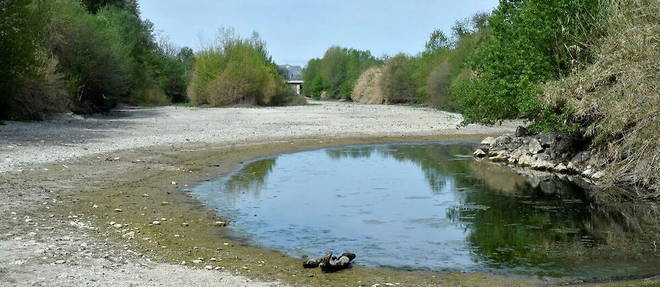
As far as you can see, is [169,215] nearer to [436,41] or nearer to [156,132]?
[156,132]

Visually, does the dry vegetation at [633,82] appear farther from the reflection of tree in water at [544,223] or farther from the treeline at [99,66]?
the treeline at [99,66]

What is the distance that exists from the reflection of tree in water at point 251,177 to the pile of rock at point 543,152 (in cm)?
992

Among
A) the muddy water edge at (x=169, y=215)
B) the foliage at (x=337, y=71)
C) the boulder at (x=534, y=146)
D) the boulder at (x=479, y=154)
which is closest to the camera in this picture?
→ the muddy water edge at (x=169, y=215)

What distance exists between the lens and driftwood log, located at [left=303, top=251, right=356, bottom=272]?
10727 mm

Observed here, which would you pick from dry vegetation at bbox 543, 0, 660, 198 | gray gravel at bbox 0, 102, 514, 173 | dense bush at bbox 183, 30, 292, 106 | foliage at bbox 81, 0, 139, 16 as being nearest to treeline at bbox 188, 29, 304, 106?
dense bush at bbox 183, 30, 292, 106

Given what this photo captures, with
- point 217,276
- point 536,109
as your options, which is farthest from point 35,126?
point 217,276

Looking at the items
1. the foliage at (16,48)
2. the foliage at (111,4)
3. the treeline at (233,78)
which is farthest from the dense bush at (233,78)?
the foliage at (16,48)

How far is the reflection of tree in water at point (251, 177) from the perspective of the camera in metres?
20.1

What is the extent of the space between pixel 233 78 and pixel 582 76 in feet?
195

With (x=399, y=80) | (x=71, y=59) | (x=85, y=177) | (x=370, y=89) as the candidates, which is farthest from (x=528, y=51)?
(x=370, y=89)

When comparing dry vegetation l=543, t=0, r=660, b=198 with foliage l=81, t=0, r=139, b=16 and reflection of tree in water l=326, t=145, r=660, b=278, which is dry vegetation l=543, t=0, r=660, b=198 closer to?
reflection of tree in water l=326, t=145, r=660, b=278

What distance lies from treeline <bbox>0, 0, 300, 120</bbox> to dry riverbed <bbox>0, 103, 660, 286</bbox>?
3756 millimetres

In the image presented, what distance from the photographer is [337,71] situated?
137m

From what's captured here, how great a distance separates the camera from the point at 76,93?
156 ft
